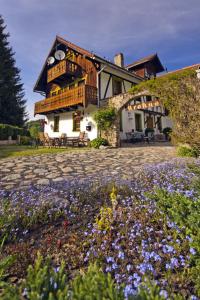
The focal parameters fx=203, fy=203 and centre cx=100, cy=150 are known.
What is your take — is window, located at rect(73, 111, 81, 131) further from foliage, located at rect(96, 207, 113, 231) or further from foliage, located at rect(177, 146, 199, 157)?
foliage, located at rect(96, 207, 113, 231)

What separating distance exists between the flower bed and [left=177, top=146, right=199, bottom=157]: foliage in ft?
14.4

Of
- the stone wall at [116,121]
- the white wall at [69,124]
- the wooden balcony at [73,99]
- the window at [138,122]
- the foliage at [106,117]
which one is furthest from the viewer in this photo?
the window at [138,122]

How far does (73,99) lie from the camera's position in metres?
15.1

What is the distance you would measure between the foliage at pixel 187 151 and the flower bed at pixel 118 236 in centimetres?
440

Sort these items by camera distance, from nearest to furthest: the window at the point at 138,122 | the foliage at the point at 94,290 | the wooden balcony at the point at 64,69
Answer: the foliage at the point at 94,290
the wooden balcony at the point at 64,69
the window at the point at 138,122

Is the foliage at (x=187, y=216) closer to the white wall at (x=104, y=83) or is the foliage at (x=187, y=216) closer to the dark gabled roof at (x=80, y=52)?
the dark gabled roof at (x=80, y=52)

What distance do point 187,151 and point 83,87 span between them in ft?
29.2

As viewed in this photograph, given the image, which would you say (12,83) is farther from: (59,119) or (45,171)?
(45,171)

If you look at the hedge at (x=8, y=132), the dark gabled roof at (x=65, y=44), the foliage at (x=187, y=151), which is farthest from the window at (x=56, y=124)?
the foliage at (x=187, y=151)

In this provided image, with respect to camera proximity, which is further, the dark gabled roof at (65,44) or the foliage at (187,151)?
the dark gabled roof at (65,44)

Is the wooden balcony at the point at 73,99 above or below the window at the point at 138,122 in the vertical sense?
above

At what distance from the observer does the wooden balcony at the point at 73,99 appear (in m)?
14.3

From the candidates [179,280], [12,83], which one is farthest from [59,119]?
[179,280]

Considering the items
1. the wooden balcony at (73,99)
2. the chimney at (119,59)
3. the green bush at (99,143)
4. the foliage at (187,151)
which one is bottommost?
the foliage at (187,151)
